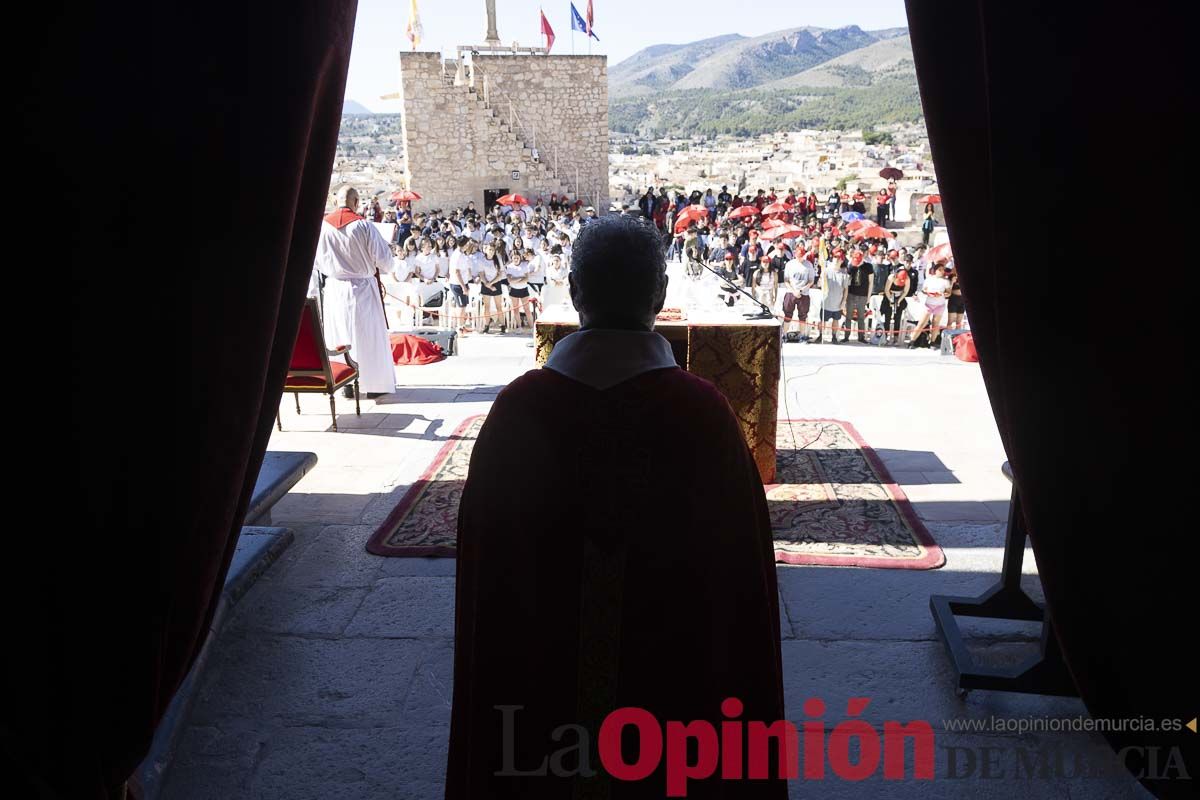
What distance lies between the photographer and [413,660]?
2727 mm

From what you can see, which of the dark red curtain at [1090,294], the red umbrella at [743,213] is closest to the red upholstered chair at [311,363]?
the dark red curtain at [1090,294]

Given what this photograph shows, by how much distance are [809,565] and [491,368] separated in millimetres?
4165

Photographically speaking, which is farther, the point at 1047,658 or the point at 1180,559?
the point at 1047,658

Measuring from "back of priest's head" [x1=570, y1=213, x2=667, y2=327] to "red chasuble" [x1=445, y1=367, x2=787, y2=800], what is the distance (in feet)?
0.42

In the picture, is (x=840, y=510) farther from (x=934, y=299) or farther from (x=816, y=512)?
(x=934, y=299)

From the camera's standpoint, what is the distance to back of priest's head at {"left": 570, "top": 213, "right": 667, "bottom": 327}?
1466 millimetres

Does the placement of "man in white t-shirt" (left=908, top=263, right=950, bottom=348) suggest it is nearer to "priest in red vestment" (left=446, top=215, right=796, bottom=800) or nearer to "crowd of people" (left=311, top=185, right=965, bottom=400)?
"crowd of people" (left=311, top=185, right=965, bottom=400)

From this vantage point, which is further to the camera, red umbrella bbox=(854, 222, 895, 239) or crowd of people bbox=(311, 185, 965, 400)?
red umbrella bbox=(854, 222, 895, 239)

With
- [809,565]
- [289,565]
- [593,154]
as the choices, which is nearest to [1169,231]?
[809,565]

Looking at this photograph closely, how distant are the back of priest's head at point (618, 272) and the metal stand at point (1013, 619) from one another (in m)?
1.52

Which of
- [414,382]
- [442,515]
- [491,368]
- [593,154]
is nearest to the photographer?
[442,515]

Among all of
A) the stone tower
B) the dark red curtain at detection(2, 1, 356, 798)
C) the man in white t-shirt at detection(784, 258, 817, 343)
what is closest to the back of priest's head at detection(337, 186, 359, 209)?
the dark red curtain at detection(2, 1, 356, 798)

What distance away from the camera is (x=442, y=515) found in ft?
12.9

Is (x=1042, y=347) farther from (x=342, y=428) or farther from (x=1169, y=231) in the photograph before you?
(x=342, y=428)
